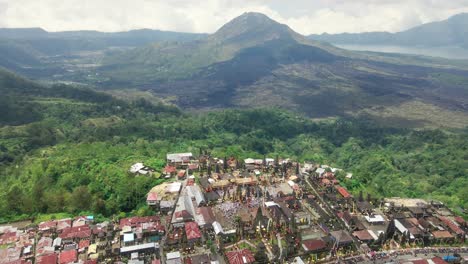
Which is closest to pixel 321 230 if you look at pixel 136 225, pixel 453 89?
pixel 136 225

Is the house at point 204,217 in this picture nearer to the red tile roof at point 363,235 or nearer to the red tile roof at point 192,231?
the red tile roof at point 192,231

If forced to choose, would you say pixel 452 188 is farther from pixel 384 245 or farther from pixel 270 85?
pixel 270 85

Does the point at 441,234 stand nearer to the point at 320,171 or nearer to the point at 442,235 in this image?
the point at 442,235

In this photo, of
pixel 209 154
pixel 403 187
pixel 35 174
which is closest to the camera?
pixel 35 174

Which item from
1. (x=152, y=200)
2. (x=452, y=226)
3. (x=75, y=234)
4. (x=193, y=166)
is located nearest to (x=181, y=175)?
(x=193, y=166)

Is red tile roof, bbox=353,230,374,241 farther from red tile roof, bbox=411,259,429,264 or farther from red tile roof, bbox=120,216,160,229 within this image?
red tile roof, bbox=120,216,160,229
